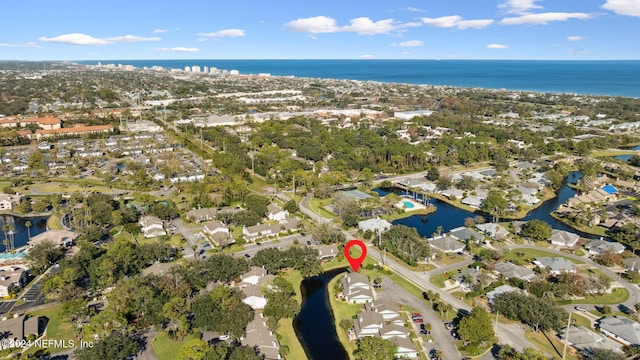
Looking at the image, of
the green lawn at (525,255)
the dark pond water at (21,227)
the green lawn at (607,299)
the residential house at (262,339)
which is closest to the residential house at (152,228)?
the dark pond water at (21,227)

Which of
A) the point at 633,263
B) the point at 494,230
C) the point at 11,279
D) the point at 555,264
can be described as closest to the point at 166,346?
the point at 11,279

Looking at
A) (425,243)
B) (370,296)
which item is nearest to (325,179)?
(425,243)

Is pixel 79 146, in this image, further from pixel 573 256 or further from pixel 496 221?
pixel 573 256

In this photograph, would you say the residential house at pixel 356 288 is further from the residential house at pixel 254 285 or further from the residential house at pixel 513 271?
the residential house at pixel 513 271

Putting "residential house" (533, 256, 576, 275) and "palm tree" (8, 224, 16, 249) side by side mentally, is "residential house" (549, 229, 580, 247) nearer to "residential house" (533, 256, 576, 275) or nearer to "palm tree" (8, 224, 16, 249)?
"residential house" (533, 256, 576, 275)

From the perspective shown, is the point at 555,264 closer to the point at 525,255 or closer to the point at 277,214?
the point at 525,255

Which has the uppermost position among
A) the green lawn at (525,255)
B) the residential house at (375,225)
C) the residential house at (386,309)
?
the residential house at (375,225)
